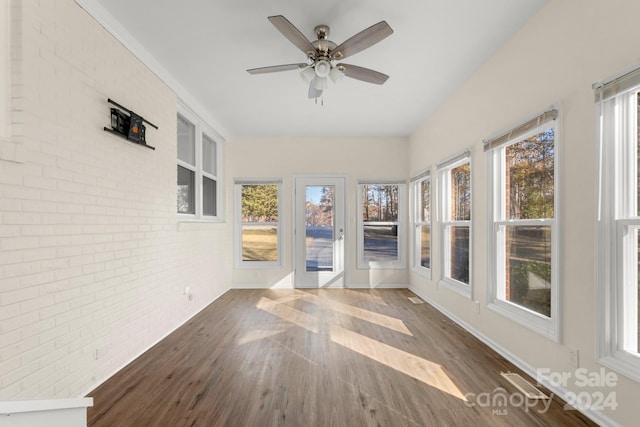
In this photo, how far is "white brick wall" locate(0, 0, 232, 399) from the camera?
1761mm

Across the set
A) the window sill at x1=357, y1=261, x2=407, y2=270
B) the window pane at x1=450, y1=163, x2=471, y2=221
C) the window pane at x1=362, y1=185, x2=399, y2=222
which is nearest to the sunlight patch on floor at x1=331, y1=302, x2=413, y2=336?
the window sill at x1=357, y1=261, x2=407, y2=270

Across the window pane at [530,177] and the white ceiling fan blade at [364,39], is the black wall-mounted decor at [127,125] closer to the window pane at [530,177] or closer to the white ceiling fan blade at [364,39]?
the white ceiling fan blade at [364,39]

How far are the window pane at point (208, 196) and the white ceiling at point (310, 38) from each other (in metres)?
1.07

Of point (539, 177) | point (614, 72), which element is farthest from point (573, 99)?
point (539, 177)

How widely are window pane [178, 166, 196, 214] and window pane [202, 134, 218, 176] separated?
62 cm

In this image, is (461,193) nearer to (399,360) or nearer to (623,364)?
(399,360)

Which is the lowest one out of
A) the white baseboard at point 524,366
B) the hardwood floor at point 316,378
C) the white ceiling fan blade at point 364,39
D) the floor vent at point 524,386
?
the hardwood floor at point 316,378

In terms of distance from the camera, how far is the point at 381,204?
589 cm

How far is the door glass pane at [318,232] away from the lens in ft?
19.2

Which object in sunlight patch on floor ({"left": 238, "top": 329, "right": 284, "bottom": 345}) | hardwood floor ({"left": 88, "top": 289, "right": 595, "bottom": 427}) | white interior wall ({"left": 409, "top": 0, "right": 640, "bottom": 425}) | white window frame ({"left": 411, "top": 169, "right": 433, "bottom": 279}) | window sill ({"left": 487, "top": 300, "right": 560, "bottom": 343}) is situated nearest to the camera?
white interior wall ({"left": 409, "top": 0, "right": 640, "bottom": 425})

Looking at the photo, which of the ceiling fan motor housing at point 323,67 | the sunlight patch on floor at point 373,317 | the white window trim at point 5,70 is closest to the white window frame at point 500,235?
the sunlight patch on floor at point 373,317

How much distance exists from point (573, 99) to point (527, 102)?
47 cm

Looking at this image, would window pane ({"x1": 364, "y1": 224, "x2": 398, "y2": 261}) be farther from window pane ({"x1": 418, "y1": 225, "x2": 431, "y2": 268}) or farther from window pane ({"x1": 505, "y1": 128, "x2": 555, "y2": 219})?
window pane ({"x1": 505, "y1": 128, "x2": 555, "y2": 219})

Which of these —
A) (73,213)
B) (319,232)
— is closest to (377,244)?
(319,232)
